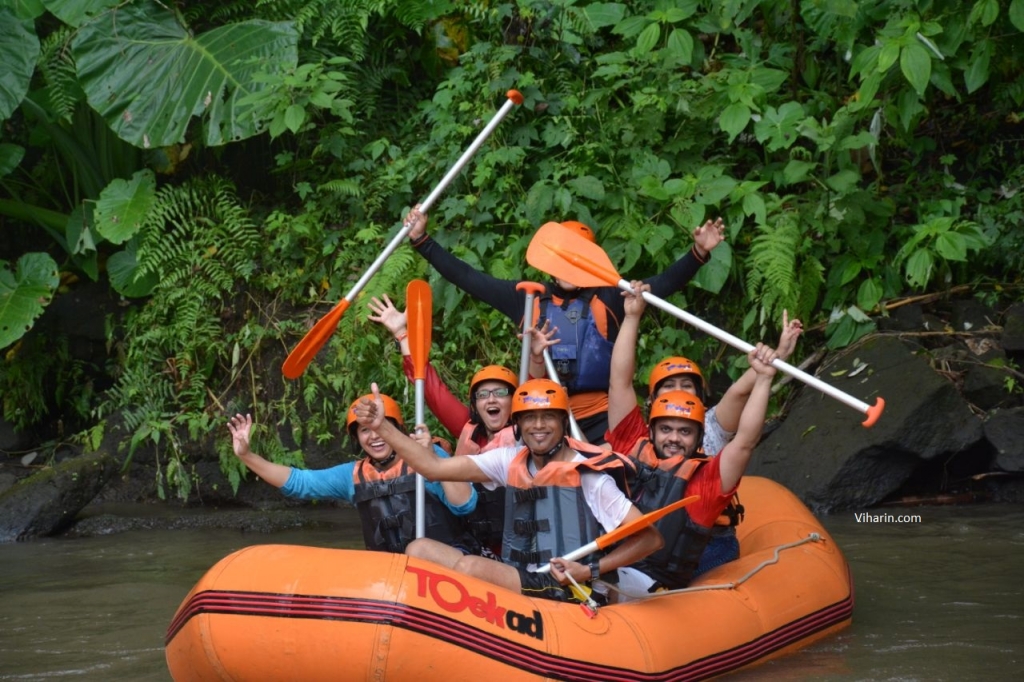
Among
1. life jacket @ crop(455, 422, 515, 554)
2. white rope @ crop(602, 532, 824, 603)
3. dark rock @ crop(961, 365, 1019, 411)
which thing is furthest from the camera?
dark rock @ crop(961, 365, 1019, 411)

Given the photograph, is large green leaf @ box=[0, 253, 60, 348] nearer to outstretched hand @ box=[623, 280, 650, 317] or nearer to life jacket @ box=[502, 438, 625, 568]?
outstretched hand @ box=[623, 280, 650, 317]

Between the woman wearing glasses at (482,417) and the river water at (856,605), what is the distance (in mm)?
1131

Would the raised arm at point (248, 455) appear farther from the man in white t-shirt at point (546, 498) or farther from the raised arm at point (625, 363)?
the raised arm at point (625, 363)

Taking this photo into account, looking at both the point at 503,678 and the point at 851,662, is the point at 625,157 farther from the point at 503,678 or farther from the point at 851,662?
the point at 503,678

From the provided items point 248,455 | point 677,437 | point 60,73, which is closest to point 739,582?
point 677,437

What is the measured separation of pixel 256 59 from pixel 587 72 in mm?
2230

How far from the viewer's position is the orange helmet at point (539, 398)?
4.08m

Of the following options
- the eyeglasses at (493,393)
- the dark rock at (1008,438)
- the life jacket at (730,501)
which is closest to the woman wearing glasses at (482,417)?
the eyeglasses at (493,393)

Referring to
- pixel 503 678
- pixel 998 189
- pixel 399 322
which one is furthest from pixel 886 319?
pixel 503 678

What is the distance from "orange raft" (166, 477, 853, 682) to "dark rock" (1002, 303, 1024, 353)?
3919 millimetres

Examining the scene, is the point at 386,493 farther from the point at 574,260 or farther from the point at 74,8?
the point at 74,8

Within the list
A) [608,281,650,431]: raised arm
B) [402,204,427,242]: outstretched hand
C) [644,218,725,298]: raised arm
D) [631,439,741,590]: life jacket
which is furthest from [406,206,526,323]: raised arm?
[631,439,741,590]: life jacket

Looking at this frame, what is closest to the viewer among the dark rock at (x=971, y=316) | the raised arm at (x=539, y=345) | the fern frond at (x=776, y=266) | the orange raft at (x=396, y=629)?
the orange raft at (x=396, y=629)

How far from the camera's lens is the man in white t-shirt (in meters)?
4.00
